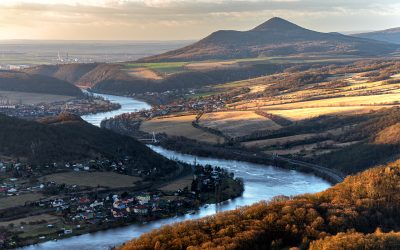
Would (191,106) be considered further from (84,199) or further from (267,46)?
(267,46)

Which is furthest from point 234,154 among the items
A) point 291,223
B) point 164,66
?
point 164,66

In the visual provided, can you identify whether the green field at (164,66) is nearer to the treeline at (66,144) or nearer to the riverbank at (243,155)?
the riverbank at (243,155)

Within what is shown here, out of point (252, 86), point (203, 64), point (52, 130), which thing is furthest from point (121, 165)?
point (203, 64)

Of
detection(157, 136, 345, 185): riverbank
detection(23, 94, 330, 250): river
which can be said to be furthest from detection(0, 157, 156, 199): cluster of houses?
detection(157, 136, 345, 185): riverbank

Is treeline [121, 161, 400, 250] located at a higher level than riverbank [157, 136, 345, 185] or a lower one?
higher

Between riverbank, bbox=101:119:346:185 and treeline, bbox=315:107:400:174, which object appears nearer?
treeline, bbox=315:107:400:174

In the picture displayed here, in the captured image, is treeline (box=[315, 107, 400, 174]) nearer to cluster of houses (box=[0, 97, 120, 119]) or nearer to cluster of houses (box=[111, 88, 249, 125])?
cluster of houses (box=[111, 88, 249, 125])

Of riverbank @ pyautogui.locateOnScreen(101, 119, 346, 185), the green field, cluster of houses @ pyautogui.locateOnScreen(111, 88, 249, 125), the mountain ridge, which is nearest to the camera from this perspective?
riverbank @ pyautogui.locateOnScreen(101, 119, 346, 185)
